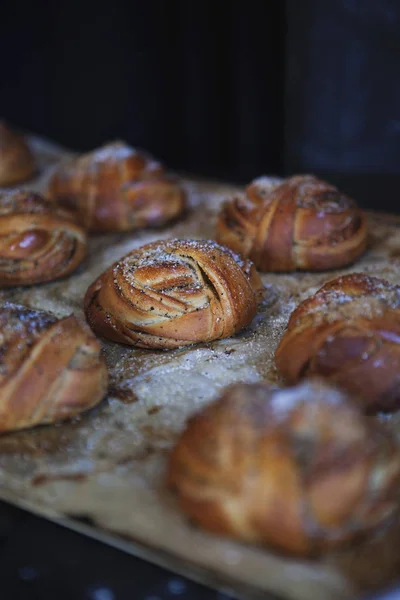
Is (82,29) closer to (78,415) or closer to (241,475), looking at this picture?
(78,415)

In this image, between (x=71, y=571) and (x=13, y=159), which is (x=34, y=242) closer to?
(x=13, y=159)

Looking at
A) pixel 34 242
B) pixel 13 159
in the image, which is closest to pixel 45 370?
pixel 34 242

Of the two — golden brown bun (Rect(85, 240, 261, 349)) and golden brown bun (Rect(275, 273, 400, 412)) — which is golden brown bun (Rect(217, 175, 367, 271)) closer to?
golden brown bun (Rect(85, 240, 261, 349))

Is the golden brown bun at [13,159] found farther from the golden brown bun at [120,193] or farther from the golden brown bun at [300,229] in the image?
the golden brown bun at [300,229]

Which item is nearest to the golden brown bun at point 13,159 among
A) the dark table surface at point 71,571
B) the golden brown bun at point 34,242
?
the golden brown bun at point 34,242

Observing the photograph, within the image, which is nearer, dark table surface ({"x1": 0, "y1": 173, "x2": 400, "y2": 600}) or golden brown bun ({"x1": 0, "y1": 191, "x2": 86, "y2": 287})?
dark table surface ({"x1": 0, "y1": 173, "x2": 400, "y2": 600})

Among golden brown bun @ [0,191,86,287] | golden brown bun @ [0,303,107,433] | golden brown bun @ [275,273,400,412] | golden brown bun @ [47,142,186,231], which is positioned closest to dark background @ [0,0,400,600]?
golden brown bun @ [47,142,186,231]

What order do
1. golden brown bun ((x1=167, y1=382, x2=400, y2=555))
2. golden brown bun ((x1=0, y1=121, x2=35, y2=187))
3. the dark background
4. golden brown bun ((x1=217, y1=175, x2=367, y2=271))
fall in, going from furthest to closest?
golden brown bun ((x1=0, y1=121, x2=35, y2=187)) → the dark background → golden brown bun ((x1=217, y1=175, x2=367, y2=271)) → golden brown bun ((x1=167, y1=382, x2=400, y2=555))
